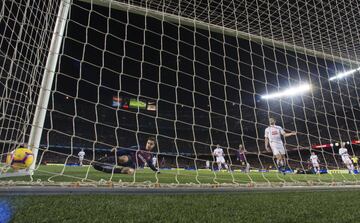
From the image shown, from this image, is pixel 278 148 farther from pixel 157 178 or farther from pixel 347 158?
pixel 347 158

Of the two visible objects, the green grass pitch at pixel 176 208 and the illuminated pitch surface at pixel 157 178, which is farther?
the illuminated pitch surface at pixel 157 178

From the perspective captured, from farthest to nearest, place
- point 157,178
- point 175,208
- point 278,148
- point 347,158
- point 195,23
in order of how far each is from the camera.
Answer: point 347,158 → point 278,148 → point 195,23 → point 157,178 → point 175,208

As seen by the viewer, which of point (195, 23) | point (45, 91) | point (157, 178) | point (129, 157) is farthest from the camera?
point (129, 157)

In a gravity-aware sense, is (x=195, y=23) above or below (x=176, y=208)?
above

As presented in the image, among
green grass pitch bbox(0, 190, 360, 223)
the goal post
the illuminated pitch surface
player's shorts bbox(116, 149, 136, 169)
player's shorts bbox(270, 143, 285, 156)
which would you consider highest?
the goal post

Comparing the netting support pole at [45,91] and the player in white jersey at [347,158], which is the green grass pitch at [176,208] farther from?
the player in white jersey at [347,158]

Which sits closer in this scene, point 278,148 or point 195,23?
point 195,23

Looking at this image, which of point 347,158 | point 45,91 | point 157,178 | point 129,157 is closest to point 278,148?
point 129,157

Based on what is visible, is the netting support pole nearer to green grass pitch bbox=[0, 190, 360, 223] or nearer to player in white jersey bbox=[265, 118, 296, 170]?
green grass pitch bbox=[0, 190, 360, 223]

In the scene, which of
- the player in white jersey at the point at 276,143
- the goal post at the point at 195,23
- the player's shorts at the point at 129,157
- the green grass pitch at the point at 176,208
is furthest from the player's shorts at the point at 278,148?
the green grass pitch at the point at 176,208

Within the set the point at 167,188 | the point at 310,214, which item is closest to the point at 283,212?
the point at 310,214

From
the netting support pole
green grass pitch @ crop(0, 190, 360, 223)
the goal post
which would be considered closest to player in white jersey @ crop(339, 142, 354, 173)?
the goal post

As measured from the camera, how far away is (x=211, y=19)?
15.7 feet

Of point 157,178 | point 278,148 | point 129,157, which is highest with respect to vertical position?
point 278,148
